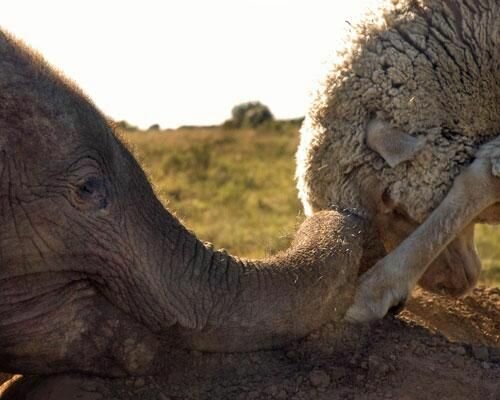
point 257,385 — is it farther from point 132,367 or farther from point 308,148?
point 308,148

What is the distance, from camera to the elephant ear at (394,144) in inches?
227

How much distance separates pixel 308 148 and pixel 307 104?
0.32 metres

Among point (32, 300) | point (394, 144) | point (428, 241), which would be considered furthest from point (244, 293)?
point (394, 144)

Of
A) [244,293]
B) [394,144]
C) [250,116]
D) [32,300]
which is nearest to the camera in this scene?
[32,300]

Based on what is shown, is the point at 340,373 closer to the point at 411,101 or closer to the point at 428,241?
the point at 428,241

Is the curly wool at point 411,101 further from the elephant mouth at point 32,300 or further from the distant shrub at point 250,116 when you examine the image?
the distant shrub at point 250,116

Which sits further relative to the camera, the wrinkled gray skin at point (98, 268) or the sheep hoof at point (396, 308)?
the sheep hoof at point (396, 308)

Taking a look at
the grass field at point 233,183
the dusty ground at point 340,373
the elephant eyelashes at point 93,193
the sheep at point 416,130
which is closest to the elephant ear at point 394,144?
the sheep at point 416,130

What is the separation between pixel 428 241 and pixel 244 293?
134 centimetres

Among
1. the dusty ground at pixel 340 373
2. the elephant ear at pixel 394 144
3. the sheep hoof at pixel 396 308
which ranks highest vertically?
the elephant ear at pixel 394 144

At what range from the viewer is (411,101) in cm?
581

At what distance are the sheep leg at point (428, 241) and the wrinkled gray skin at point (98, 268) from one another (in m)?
0.47

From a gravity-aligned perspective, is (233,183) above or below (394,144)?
below

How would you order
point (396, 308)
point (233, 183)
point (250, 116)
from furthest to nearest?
point (250, 116)
point (233, 183)
point (396, 308)
